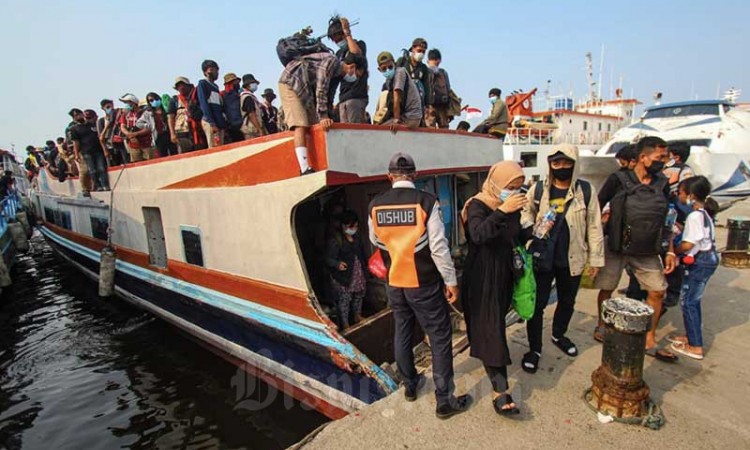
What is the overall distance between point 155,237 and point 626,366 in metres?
7.33

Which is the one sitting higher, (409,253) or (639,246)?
(409,253)

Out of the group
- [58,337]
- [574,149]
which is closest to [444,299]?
[574,149]

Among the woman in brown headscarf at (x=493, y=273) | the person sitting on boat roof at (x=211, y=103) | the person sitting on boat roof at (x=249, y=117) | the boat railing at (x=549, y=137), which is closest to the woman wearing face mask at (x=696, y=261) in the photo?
the woman in brown headscarf at (x=493, y=273)

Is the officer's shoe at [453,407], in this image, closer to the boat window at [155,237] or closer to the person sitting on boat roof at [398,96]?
the person sitting on boat roof at [398,96]

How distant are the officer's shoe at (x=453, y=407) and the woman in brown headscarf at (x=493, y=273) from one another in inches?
9.7

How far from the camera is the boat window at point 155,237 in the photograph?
23.0ft

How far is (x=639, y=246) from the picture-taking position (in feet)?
11.8

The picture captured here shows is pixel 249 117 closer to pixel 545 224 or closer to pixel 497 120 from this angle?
pixel 497 120

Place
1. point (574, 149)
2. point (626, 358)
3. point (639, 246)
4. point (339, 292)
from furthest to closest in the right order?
point (339, 292) → point (639, 246) → point (574, 149) → point (626, 358)

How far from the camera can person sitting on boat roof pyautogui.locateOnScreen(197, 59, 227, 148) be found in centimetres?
612

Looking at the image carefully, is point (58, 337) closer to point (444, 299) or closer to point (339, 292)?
point (339, 292)

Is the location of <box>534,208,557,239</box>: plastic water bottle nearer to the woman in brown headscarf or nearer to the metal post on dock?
the woman in brown headscarf

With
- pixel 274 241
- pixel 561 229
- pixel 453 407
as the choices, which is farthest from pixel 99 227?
pixel 561 229

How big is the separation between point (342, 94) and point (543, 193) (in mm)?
3091
